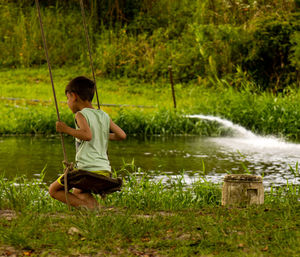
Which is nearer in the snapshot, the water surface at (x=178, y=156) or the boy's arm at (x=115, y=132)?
the boy's arm at (x=115, y=132)

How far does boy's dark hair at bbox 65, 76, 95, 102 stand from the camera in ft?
17.7

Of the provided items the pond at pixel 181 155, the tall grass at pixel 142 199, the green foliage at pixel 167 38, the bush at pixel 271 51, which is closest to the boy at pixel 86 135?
the tall grass at pixel 142 199

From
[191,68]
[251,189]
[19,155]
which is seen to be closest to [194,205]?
[251,189]

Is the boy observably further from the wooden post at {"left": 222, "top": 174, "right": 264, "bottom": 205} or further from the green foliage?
the green foliage

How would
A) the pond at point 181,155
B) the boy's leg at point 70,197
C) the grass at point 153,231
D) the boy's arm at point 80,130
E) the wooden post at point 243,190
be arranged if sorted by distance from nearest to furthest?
the grass at point 153,231 < the boy's arm at point 80,130 < the boy's leg at point 70,197 < the wooden post at point 243,190 < the pond at point 181,155

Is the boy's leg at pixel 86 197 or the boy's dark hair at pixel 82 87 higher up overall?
the boy's dark hair at pixel 82 87

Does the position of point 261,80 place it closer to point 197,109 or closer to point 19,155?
point 197,109

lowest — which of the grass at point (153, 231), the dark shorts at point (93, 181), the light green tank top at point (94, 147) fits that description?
the grass at point (153, 231)

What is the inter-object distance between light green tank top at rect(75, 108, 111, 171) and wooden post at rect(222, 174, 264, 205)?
4.47 ft

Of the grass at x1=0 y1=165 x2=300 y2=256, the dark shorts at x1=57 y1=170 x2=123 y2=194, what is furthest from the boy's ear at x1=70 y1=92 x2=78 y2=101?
the grass at x1=0 y1=165 x2=300 y2=256

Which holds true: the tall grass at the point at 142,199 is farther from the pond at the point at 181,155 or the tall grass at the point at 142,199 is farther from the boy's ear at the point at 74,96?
the pond at the point at 181,155

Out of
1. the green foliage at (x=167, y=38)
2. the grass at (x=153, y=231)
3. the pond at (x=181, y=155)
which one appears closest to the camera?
the grass at (x=153, y=231)

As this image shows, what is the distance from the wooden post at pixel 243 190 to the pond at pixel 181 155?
1918 millimetres

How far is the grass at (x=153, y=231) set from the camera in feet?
14.1
